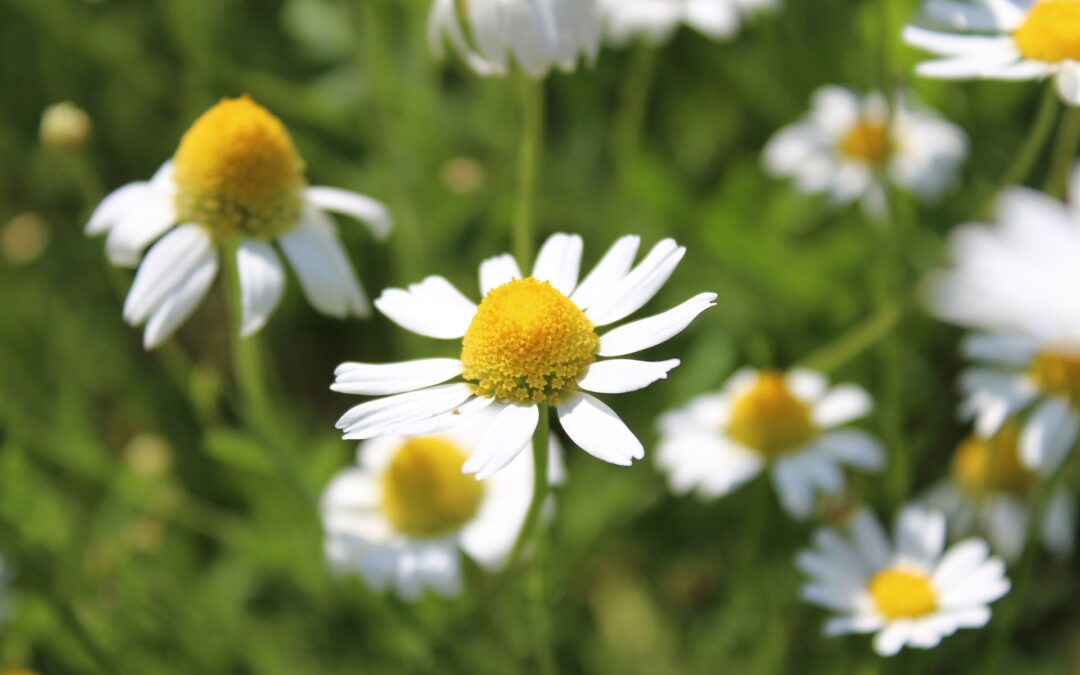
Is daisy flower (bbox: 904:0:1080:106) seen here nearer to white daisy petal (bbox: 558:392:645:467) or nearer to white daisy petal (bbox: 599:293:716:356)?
white daisy petal (bbox: 599:293:716:356)

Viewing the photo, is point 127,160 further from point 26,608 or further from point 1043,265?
point 1043,265

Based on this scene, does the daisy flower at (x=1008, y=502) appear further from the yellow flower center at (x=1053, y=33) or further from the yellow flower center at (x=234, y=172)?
the yellow flower center at (x=234, y=172)

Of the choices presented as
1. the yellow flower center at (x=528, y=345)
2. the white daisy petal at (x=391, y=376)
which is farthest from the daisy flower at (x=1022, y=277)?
the white daisy petal at (x=391, y=376)

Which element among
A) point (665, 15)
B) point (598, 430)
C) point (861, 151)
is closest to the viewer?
point (598, 430)

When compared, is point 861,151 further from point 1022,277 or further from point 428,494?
point 1022,277

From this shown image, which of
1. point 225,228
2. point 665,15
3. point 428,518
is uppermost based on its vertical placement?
point 665,15

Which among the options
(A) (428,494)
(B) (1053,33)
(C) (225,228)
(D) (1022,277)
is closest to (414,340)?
(A) (428,494)

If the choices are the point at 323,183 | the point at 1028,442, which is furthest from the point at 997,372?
the point at 323,183
